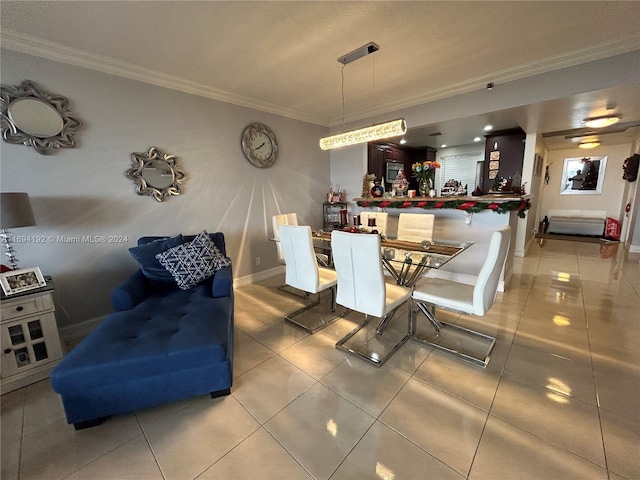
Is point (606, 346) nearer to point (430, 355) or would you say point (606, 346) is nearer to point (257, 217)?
point (430, 355)

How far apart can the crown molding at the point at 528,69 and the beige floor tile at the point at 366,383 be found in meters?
3.28

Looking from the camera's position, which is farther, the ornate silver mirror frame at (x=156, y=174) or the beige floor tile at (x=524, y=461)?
the ornate silver mirror frame at (x=156, y=174)

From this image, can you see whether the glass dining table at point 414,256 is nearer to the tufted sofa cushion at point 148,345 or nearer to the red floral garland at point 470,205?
the red floral garland at point 470,205

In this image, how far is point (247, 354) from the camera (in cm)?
216

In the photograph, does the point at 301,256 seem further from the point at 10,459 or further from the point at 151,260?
the point at 10,459

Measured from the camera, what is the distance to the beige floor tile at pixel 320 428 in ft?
4.30

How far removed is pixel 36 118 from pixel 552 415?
14.1 feet

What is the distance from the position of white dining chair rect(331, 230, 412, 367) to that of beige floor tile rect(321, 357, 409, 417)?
0.10 m

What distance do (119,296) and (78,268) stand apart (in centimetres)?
88

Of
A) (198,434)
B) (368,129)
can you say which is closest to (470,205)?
(368,129)

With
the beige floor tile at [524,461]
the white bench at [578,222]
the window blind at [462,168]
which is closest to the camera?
the beige floor tile at [524,461]

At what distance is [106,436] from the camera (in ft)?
4.83

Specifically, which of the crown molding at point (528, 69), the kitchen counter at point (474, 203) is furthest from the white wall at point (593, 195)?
the crown molding at point (528, 69)

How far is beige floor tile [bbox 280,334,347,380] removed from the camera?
6.46 ft
